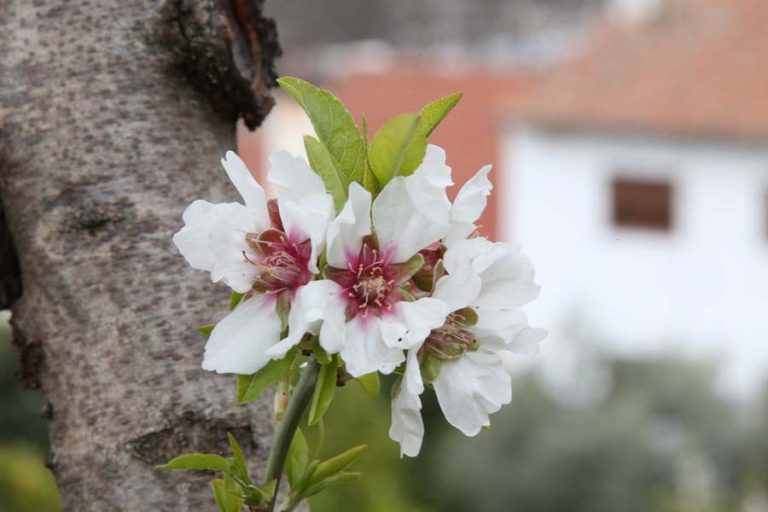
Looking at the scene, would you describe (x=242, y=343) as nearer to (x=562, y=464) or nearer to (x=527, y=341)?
(x=527, y=341)

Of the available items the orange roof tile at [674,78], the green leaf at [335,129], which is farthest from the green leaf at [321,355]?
the orange roof tile at [674,78]

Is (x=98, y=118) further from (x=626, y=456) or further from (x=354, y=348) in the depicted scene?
(x=626, y=456)

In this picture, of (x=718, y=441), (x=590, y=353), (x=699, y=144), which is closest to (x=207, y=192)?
(x=718, y=441)

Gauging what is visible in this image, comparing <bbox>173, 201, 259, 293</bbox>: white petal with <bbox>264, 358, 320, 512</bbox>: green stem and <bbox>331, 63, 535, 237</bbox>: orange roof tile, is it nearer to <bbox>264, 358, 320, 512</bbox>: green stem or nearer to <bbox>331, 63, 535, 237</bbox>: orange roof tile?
<bbox>264, 358, 320, 512</bbox>: green stem

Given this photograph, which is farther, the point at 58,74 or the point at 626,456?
the point at 626,456

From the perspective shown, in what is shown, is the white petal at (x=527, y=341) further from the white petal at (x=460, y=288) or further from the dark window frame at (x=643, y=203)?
the dark window frame at (x=643, y=203)

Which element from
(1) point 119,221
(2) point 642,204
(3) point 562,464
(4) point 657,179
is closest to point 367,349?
(1) point 119,221
